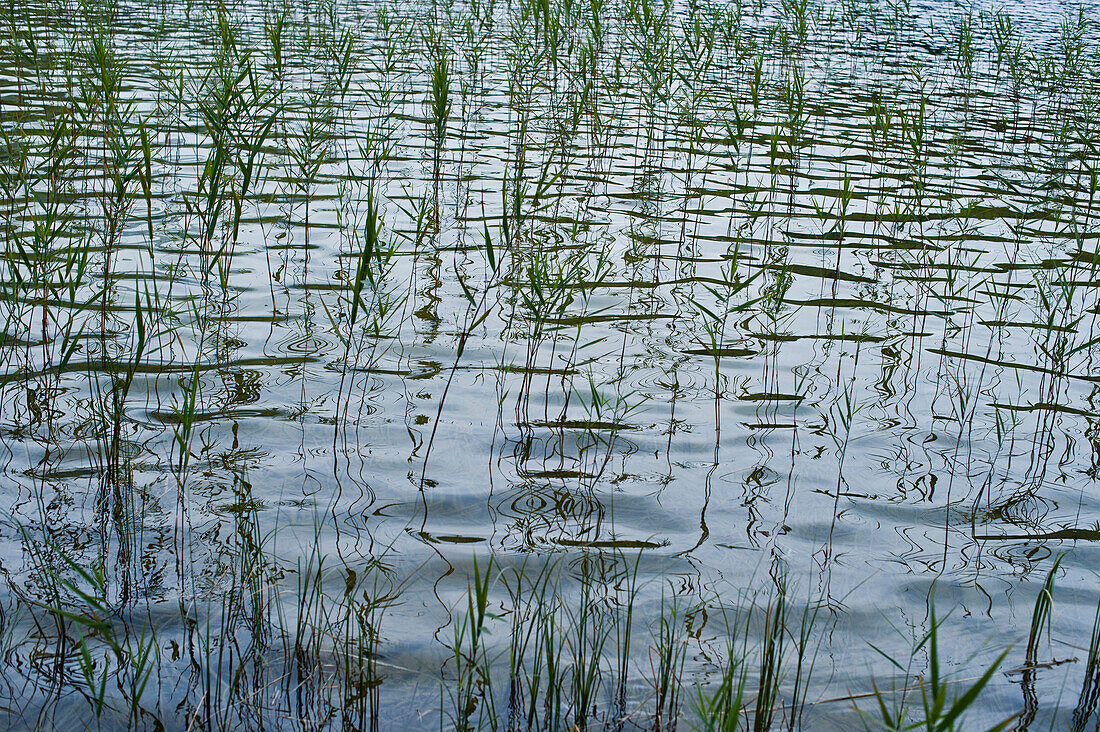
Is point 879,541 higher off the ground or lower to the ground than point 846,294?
lower

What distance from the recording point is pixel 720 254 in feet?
19.6

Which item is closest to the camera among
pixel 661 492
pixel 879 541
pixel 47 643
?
pixel 47 643

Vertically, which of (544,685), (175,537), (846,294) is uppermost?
(846,294)

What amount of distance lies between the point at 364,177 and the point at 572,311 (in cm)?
240

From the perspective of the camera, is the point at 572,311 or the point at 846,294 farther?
the point at 846,294

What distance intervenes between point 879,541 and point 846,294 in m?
2.45

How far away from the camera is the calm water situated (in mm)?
2908

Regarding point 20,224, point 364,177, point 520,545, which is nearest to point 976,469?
point 520,545

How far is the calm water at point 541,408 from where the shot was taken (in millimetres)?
2908

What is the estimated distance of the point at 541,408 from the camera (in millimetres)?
4145

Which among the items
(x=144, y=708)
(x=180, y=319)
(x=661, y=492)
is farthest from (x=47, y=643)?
(x=180, y=319)

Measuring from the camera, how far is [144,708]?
2424 millimetres

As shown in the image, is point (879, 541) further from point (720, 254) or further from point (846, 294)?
point (720, 254)

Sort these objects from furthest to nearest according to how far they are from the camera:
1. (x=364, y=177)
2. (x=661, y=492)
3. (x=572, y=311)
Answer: (x=364, y=177) < (x=572, y=311) < (x=661, y=492)
